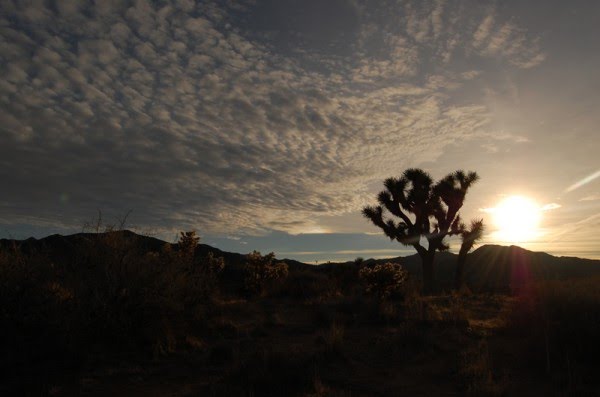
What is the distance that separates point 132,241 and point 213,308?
14.5 ft

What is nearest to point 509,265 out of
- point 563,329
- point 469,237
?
point 469,237

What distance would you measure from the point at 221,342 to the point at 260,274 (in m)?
10.6

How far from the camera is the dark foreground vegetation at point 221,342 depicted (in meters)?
6.36

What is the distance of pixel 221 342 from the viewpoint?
9242 millimetres

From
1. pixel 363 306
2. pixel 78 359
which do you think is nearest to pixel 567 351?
pixel 363 306

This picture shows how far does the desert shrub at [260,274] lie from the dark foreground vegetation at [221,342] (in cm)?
710

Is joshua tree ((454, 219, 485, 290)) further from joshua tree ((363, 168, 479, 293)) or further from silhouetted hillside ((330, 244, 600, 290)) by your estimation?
silhouetted hillside ((330, 244, 600, 290))

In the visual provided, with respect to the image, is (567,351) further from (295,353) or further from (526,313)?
(295,353)

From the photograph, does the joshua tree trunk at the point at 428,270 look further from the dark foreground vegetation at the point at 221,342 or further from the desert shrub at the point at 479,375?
the desert shrub at the point at 479,375

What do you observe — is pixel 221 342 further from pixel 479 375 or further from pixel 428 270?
pixel 428 270

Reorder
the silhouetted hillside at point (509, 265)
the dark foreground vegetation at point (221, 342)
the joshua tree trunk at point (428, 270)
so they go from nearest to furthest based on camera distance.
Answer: the dark foreground vegetation at point (221, 342) < the joshua tree trunk at point (428, 270) < the silhouetted hillside at point (509, 265)

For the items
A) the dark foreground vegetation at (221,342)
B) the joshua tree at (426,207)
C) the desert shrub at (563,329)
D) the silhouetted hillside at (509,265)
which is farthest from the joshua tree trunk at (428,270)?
the silhouetted hillside at (509,265)

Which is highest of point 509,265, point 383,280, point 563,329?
point 509,265

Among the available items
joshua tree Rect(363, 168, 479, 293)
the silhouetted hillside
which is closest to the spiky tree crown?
joshua tree Rect(363, 168, 479, 293)
